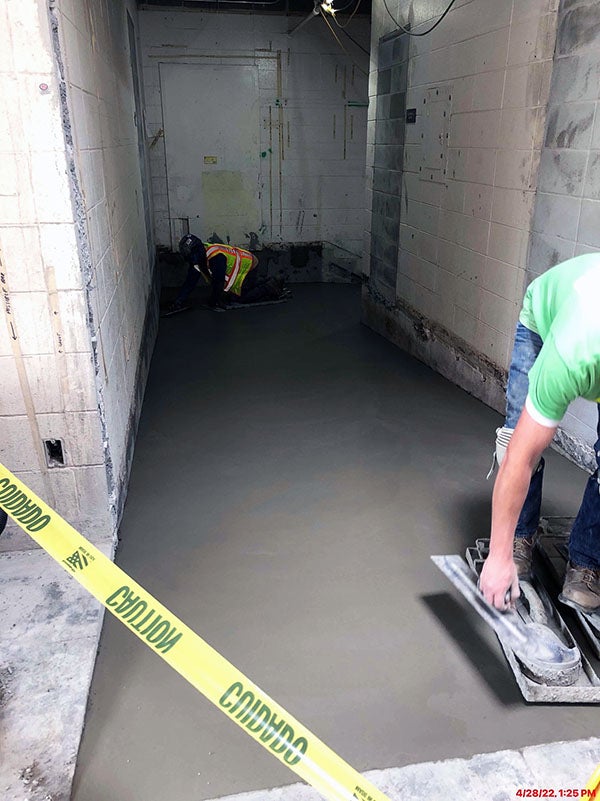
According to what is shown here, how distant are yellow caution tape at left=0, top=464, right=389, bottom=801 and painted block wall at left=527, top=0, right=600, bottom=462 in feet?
7.45

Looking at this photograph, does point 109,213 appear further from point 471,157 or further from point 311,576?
point 471,157

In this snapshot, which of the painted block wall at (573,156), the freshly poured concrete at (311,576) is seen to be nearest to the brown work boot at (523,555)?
the freshly poured concrete at (311,576)

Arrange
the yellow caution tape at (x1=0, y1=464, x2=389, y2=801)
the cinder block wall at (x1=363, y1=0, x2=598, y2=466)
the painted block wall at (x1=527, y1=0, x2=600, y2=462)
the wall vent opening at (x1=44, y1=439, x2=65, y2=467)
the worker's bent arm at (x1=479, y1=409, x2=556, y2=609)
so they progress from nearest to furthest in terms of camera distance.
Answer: the yellow caution tape at (x1=0, y1=464, x2=389, y2=801)
the worker's bent arm at (x1=479, y1=409, x2=556, y2=609)
the wall vent opening at (x1=44, y1=439, x2=65, y2=467)
the painted block wall at (x1=527, y1=0, x2=600, y2=462)
the cinder block wall at (x1=363, y1=0, x2=598, y2=466)

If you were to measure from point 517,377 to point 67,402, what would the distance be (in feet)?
5.38

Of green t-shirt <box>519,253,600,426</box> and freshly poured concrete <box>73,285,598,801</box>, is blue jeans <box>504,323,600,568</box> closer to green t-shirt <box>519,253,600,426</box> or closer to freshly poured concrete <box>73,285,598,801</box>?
freshly poured concrete <box>73,285,598,801</box>

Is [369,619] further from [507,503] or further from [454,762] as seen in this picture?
[507,503]

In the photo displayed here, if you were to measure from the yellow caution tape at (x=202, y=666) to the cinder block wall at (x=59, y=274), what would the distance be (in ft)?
2.04

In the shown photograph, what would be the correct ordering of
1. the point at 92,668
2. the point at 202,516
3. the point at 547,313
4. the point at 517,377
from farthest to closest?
the point at 202,516 < the point at 517,377 < the point at 92,668 < the point at 547,313

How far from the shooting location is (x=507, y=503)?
1.35 m

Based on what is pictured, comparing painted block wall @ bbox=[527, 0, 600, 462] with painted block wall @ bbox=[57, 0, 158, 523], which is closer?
painted block wall @ bbox=[57, 0, 158, 523]

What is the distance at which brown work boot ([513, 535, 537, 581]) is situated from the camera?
86.2 inches

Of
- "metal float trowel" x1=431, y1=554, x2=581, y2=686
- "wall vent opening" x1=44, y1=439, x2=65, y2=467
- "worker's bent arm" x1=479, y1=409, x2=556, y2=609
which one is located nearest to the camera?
"worker's bent arm" x1=479, y1=409, x2=556, y2=609

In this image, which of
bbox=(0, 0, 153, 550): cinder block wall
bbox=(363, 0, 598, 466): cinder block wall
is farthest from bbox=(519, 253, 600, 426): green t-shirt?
bbox=(363, 0, 598, 466): cinder block wall

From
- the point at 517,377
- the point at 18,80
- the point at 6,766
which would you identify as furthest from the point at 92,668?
the point at 18,80
